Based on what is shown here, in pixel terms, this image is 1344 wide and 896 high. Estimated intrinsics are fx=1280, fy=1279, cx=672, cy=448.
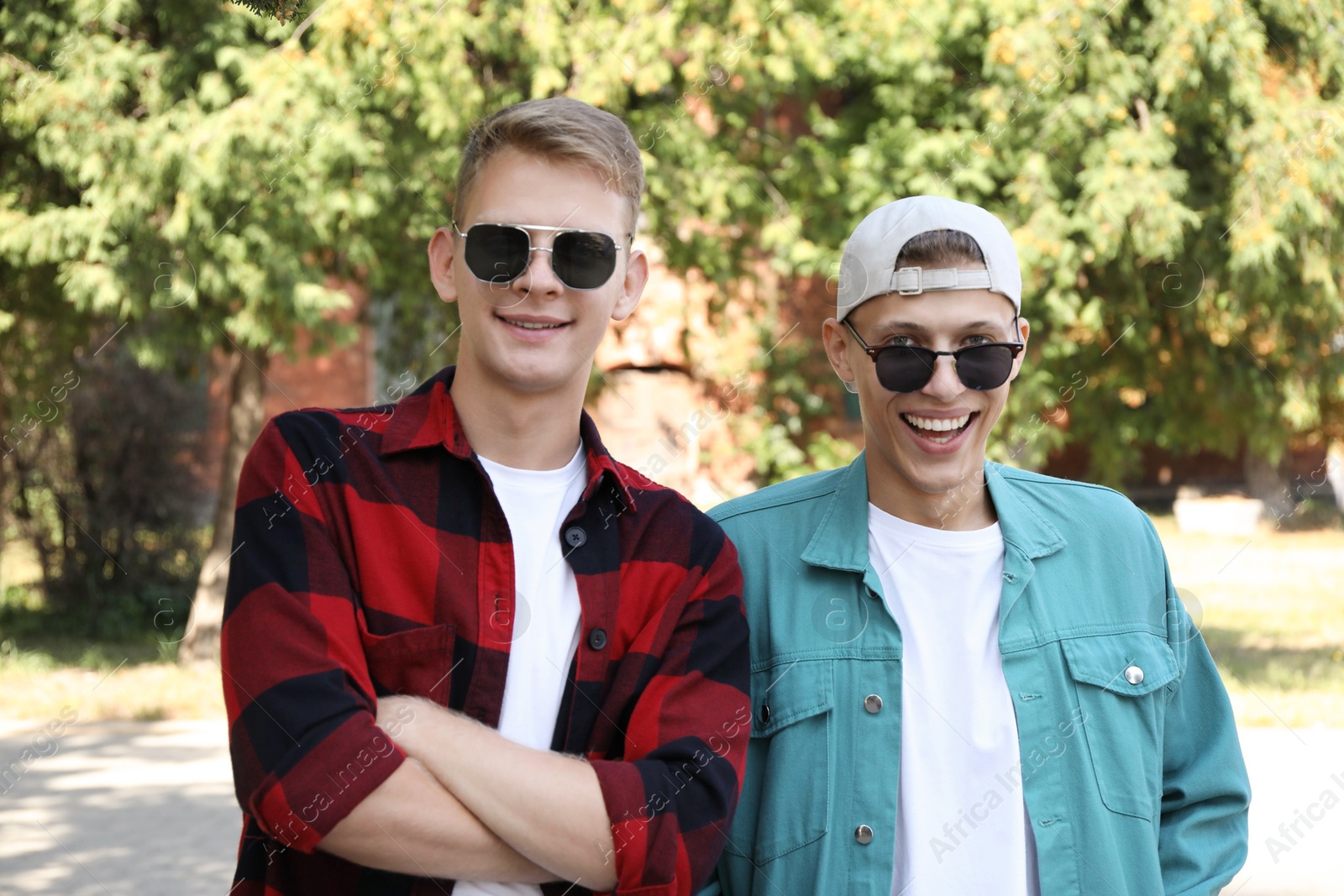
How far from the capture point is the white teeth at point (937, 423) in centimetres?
252

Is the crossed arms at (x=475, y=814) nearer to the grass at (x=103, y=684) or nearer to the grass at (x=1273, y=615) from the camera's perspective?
the grass at (x=1273, y=615)

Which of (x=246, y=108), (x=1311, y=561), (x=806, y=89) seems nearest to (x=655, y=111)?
(x=806, y=89)

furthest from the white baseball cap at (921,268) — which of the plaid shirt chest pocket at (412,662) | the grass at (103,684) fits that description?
the grass at (103,684)

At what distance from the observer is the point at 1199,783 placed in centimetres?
251

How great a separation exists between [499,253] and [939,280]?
856 millimetres

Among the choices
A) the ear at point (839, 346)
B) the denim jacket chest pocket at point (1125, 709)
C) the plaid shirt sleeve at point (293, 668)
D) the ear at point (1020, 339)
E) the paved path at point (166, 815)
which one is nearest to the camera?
the plaid shirt sleeve at point (293, 668)

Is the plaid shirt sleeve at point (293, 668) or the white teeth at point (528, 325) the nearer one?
the plaid shirt sleeve at point (293, 668)

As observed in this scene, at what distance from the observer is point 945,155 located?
32.4 feet

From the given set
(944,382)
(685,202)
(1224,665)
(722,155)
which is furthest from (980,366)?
(1224,665)

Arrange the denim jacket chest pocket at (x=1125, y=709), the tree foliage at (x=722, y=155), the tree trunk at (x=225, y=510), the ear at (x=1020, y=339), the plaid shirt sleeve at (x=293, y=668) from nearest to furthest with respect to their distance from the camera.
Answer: the plaid shirt sleeve at (x=293, y=668)
the denim jacket chest pocket at (x=1125, y=709)
the ear at (x=1020, y=339)
the tree foliage at (x=722, y=155)
the tree trunk at (x=225, y=510)

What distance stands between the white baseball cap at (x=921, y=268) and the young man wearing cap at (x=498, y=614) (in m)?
0.47

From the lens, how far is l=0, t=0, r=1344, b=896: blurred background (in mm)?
8555

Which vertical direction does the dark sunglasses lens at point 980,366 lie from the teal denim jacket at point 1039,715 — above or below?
above

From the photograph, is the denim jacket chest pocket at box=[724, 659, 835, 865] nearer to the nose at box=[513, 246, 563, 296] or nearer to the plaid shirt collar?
the plaid shirt collar
